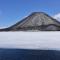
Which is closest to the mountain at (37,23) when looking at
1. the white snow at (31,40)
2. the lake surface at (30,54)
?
the white snow at (31,40)

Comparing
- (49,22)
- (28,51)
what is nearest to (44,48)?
(28,51)

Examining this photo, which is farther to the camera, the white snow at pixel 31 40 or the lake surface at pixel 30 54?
the lake surface at pixel 30 54

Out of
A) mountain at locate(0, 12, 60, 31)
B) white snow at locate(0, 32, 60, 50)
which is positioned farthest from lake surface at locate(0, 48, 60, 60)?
mountain at locate(0, 12, 60, 31)

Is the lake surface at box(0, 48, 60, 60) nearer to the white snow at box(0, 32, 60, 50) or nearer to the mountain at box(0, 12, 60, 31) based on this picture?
the white snow at box(0, 32, 60, 50)

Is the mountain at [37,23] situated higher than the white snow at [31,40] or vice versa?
the mountain at [37,23]

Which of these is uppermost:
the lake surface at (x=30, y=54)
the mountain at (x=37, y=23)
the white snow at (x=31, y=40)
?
the mountain at (x=37, y=23)

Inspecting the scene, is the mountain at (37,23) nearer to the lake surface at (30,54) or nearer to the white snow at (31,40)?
the white snow at (31,40)
